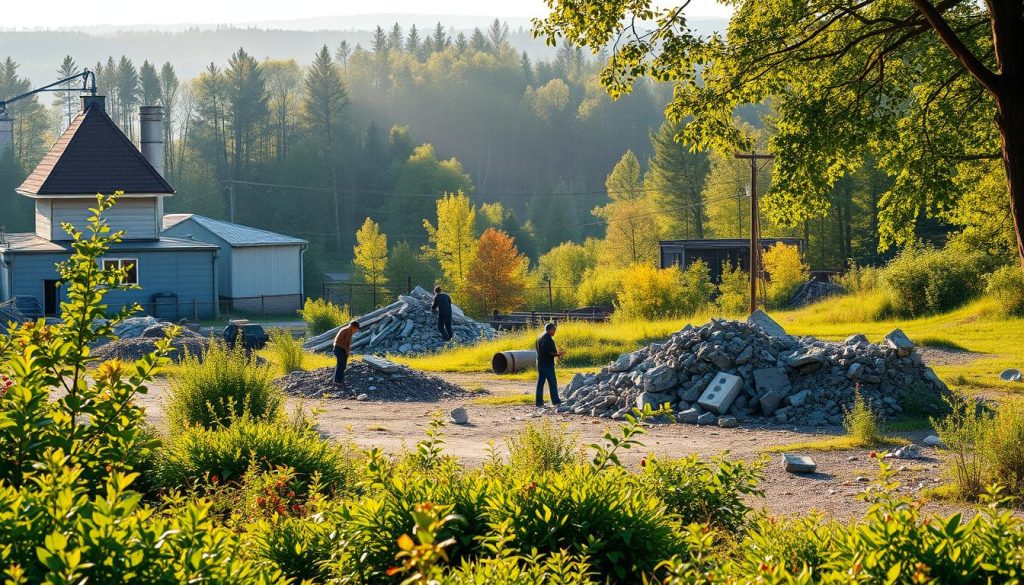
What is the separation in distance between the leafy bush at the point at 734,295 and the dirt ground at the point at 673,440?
2147 centimetres

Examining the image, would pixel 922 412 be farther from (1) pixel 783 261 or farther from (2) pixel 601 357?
(1) pixel 783 261

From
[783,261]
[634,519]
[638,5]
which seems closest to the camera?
[634,519]

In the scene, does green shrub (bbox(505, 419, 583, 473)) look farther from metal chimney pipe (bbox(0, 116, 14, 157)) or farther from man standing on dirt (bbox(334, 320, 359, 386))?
metal chimney pipe (bbox(0, 116, 14, 157))

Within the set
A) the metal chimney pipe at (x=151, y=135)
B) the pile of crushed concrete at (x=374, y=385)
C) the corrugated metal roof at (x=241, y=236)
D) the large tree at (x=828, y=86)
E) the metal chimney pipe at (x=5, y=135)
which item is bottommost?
the pile of crushed concrete at (x=374, y=385)

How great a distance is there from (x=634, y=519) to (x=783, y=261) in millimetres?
46924

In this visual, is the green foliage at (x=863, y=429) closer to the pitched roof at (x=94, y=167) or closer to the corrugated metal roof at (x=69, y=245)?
the corrugated metal roof at (x=69, y=245)

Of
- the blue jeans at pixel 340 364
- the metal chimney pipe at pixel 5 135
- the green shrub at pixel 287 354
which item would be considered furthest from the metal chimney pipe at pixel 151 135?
the metal chimney pipe at pixel 5 135

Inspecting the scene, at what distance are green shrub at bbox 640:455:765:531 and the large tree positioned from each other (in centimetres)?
807

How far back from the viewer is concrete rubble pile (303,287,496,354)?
31328mm

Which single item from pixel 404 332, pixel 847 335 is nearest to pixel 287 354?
pixel 404 332

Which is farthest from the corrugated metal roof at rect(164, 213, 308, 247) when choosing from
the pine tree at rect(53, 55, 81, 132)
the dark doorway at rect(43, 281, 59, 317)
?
the pine tree at rect(53, 55, 81, 132)

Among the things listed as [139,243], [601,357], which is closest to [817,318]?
[601,357]

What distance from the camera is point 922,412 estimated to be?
54.0 ft

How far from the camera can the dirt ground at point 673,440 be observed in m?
11.5
